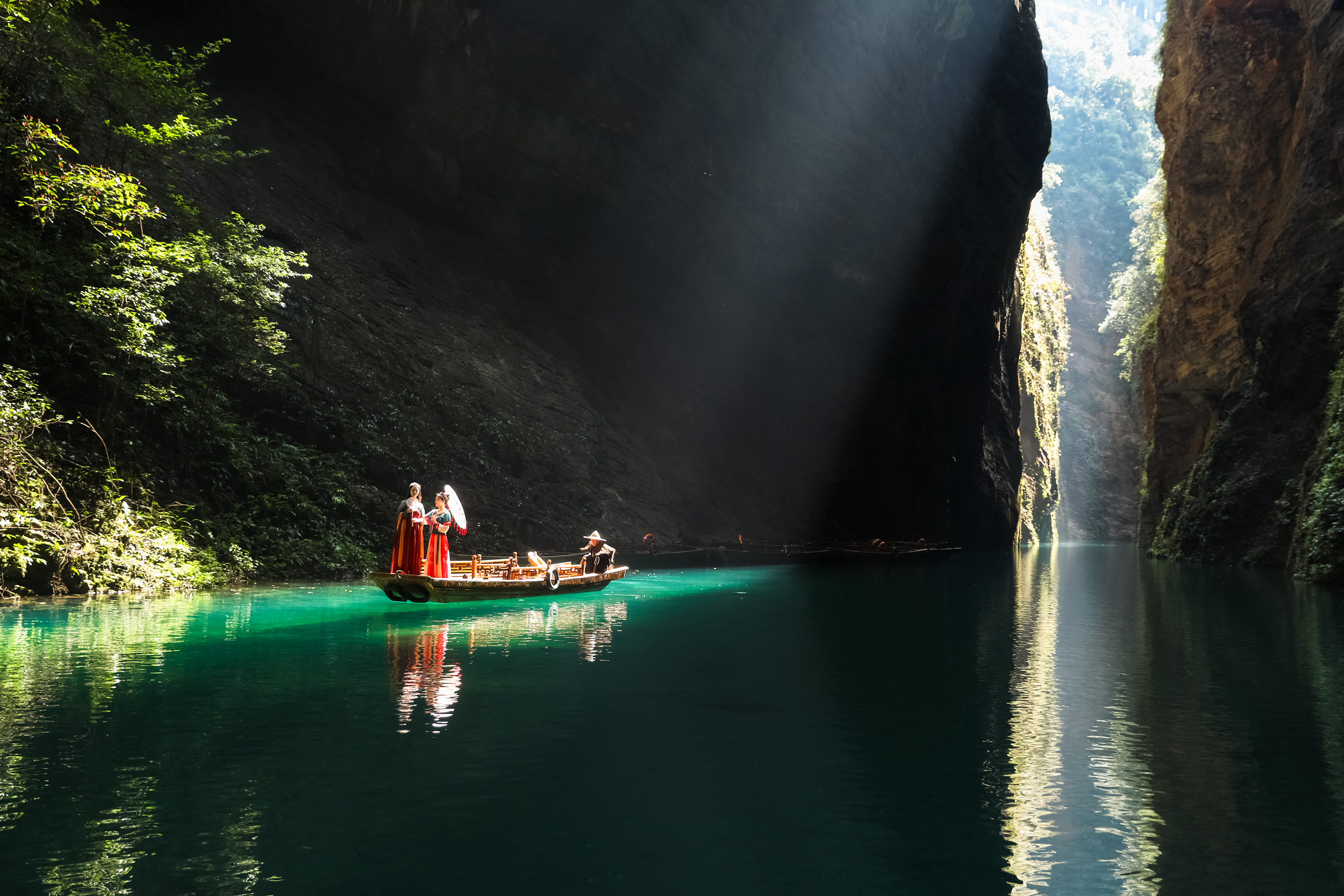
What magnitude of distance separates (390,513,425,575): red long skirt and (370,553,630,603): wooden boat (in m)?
0.24

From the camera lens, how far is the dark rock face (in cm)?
2909

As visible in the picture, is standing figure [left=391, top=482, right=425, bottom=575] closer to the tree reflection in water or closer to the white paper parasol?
the white paper parasol

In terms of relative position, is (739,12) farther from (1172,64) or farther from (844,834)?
(844,834)

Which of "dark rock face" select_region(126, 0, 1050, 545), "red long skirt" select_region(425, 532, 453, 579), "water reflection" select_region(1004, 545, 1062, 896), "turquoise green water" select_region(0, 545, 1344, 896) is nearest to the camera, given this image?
"turquoise green water" select_region(0, 545, 1344, 896)

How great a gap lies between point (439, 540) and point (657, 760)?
34.6ft

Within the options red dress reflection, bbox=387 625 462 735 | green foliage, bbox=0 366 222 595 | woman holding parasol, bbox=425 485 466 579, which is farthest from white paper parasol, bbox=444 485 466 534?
green foliage, bbox=0 366 222 595

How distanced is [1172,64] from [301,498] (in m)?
42.7

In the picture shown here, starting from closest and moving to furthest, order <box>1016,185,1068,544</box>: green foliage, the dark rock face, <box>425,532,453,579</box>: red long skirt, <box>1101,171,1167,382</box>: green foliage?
1. <box>425,532,453,579</box>: red long skirt
2. the dark rock face
3. <box>1101,171,1167,382</box>: green foliage
4. <box>1016,185,1068,544</box>: green foliage

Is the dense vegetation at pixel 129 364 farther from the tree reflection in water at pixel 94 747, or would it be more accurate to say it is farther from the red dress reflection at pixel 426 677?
the red dress reflection at pixel 426 677

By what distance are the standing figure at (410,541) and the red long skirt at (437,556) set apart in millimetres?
493

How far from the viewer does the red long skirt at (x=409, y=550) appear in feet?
49.2

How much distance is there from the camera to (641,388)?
3734 centimetres

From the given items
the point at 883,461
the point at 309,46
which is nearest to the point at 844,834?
the point at 309,46

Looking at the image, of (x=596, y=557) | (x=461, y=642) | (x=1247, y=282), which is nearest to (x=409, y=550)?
(x=461, y=642)
